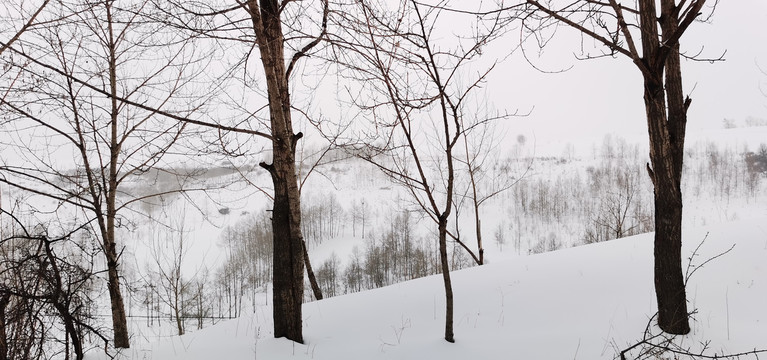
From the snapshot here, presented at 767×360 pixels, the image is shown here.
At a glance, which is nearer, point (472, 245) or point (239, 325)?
point (239, 325)

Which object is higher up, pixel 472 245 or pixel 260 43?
pixel 260 43

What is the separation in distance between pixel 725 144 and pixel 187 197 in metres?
87.5

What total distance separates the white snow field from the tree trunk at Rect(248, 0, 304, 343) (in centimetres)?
29

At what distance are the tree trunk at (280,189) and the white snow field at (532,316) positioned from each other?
0.94 feet

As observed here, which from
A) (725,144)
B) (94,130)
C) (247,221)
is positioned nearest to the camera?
(94,130)

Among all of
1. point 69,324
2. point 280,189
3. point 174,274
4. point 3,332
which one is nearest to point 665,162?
point 280,189

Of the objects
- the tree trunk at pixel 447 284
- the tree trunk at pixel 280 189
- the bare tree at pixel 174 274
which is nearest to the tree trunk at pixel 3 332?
the tree trunk at pixel 280 189

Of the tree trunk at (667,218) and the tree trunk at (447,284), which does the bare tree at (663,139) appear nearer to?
the tree trunk at (667,218)

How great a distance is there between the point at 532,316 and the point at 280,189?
2895 mm

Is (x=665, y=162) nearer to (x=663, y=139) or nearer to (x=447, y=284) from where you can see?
(x=663, y=139)

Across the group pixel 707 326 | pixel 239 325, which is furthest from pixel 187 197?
pixel 707 326

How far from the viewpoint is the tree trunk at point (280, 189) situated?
3914mm

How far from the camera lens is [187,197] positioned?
6.58m

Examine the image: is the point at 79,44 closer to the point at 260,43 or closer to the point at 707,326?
the point at 260,43
